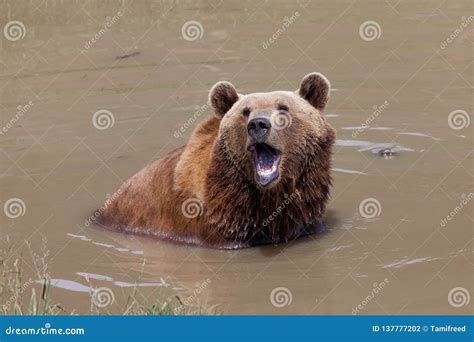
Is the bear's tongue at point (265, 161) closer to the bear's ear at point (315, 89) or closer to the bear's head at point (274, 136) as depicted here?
the bear's head at point (274, 136)

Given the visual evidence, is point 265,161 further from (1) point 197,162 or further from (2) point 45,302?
(2) point 45,302

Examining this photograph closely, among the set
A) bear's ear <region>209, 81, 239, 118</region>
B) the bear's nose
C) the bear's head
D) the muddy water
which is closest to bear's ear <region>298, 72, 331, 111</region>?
the bear's head

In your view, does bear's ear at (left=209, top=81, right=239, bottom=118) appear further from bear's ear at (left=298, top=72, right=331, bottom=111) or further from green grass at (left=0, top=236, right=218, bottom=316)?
green grass at (left=0, top=236, right=218, bottom=316)

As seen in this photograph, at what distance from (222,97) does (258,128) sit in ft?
2.79

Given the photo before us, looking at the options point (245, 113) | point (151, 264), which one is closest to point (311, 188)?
point (245, 113)

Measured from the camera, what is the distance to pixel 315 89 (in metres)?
10.6

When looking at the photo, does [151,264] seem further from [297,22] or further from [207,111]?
[297,22]

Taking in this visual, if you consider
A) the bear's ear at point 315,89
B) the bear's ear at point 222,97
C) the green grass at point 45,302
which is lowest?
the green grass at point 45,302

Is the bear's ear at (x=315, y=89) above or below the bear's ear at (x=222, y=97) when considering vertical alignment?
above

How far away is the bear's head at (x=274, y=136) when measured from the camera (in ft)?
33.1

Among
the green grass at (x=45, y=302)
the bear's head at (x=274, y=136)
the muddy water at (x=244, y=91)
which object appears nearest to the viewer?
the green grass at (x=45, y=302)

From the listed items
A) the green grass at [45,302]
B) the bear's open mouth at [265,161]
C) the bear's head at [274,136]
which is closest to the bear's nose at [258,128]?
the bear's head at [274,136]

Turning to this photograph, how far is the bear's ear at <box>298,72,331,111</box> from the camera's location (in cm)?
1049

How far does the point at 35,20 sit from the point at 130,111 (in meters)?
5.56
